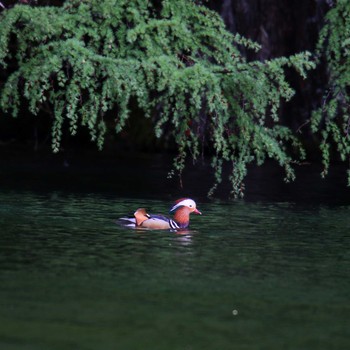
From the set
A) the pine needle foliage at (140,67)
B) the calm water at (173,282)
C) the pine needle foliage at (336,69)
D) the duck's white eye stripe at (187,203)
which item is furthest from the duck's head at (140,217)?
the pine needle foliage at (336,69)

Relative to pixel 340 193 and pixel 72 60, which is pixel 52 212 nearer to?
pixel 72 60

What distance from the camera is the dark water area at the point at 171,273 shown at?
8.13 m

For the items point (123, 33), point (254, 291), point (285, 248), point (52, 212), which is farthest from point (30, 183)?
point (254, 291)

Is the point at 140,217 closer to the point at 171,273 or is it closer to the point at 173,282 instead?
the point at 171,273

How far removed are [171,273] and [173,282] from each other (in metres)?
0.48

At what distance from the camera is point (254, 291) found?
9.82m

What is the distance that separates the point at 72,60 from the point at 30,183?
7.11 meters

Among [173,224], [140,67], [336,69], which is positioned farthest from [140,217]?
[336,69]

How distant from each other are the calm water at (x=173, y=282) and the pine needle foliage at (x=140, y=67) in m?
1.10

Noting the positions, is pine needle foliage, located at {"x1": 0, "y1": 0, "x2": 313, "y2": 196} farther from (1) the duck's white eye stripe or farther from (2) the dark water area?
(2) the dark water area

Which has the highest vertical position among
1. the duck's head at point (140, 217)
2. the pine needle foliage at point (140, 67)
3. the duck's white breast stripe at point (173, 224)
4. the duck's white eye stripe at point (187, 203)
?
the pine needle foliage at point (140, 67)

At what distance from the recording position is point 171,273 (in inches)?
418

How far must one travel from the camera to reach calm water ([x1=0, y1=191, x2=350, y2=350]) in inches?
318

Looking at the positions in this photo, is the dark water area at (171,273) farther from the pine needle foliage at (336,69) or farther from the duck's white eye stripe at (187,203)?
the pine needle foliage at (336,69)
